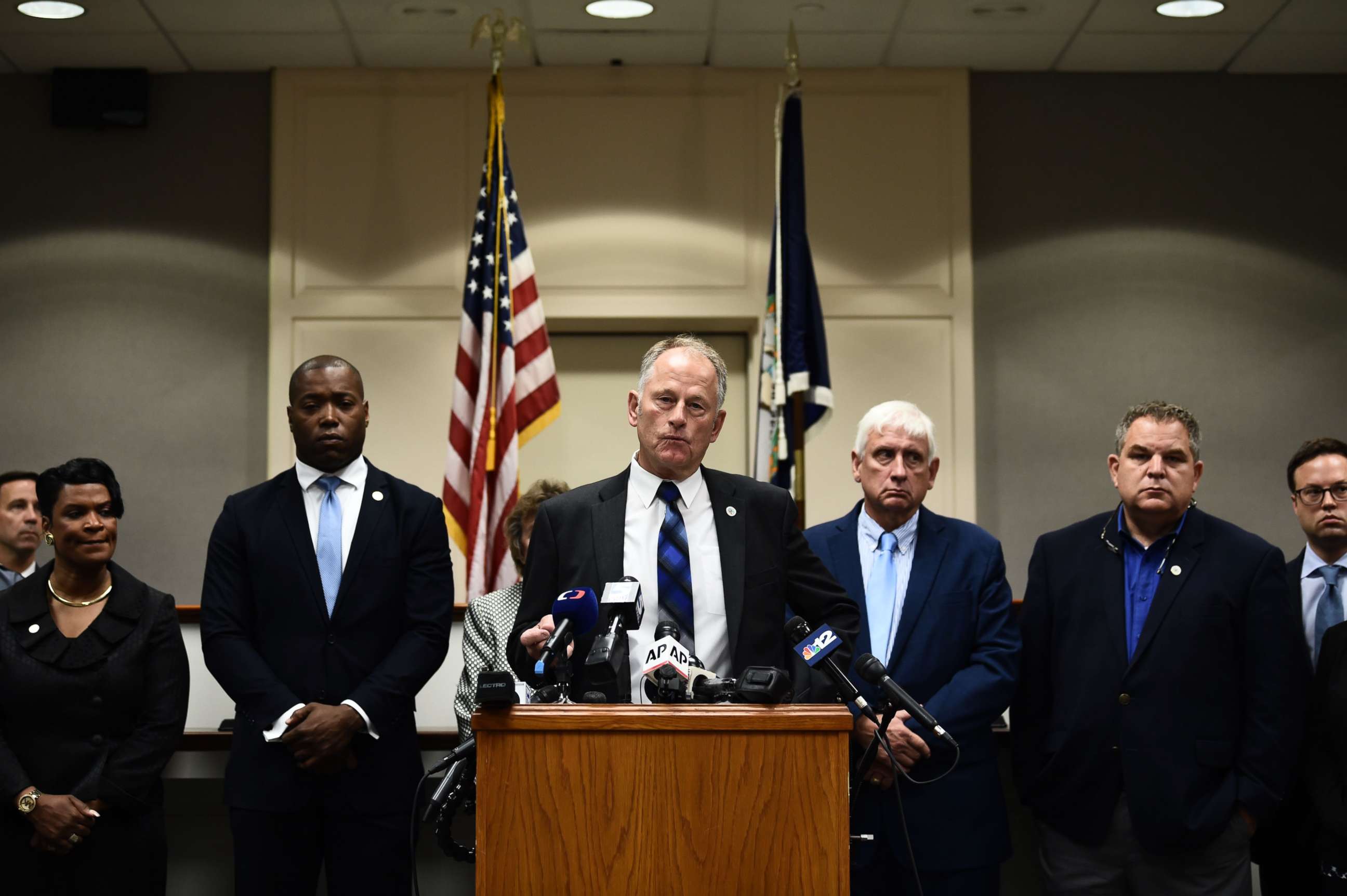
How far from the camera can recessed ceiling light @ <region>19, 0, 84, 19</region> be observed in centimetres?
550

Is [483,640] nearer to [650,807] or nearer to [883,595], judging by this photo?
[883,595]

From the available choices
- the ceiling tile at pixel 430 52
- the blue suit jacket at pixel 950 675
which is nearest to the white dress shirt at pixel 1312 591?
the blue suit jacket at pixel 950 675

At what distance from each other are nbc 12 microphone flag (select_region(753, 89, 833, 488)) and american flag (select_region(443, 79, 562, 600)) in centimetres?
82

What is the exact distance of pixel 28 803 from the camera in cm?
318

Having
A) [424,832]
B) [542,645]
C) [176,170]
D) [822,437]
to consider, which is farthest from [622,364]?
[542,645]

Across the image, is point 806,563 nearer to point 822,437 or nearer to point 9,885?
point 9,885

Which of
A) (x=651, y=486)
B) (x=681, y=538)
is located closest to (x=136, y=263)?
(x=651, y=486)

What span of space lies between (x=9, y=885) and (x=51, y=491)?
950mm

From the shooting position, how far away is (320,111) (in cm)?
619

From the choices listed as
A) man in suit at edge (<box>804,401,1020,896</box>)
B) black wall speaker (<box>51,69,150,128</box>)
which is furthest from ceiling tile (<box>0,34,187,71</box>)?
man in suit at edge (<box>804,401,1020,896</box>)

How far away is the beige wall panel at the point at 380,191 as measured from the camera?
614 centimetres

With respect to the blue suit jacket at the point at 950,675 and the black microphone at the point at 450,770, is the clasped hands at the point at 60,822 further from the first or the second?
the blue suit jacket at the point at 950,675

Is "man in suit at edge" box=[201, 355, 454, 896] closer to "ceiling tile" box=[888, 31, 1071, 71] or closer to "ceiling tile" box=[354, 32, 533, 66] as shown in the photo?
"ceiling tile" box=[354, 32, 533, 66]

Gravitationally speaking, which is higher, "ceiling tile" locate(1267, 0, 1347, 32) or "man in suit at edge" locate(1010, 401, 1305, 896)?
"ceiling tile" locate(1267, 0, 1347, 32)
